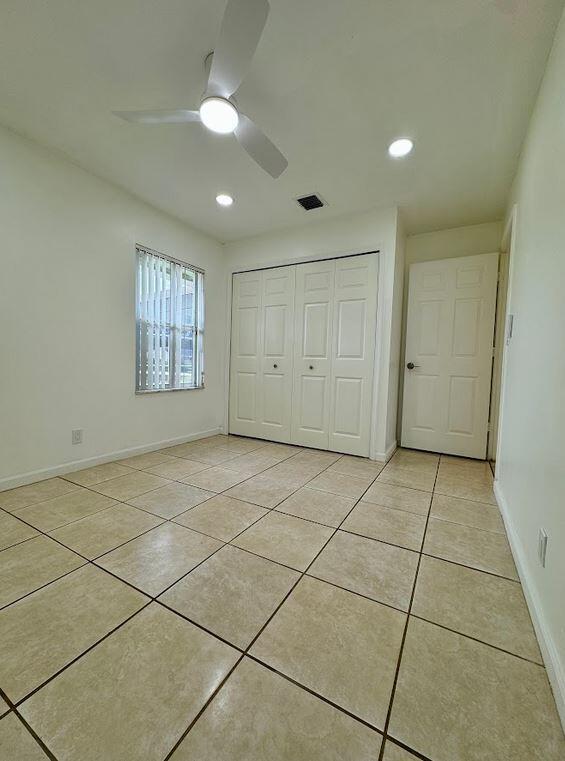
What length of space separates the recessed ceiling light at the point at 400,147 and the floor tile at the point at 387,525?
2.55 m

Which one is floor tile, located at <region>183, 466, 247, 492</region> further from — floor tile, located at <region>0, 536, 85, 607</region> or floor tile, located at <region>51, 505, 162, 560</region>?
floor tile, located at <region>0, 536, 85, 607</region>

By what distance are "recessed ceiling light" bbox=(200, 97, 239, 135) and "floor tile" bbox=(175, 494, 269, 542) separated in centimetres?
223

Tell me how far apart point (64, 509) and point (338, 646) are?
6.09ft

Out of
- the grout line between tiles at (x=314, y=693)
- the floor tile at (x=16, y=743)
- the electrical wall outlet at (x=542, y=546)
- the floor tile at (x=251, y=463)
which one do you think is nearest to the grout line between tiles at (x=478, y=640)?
the electrical wall outlet at (x=542, y=546)

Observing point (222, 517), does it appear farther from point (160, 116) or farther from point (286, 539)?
point (160, 116)

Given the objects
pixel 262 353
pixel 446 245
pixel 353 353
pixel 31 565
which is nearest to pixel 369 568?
pixel 31 565

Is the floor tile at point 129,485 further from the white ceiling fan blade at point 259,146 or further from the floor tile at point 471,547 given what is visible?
the white ceiling fan blade at point 259,146

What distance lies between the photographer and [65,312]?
2.55 meters

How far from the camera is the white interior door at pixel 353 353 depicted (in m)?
3.24

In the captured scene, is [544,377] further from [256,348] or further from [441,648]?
[256,348]

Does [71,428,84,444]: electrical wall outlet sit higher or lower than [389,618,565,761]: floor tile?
→ higher

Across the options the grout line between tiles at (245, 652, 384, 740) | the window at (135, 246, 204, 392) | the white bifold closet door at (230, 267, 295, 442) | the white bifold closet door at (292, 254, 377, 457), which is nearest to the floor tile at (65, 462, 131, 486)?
the window at (135, 246, 204, 392)

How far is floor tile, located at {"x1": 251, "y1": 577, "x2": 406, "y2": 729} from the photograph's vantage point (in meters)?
0.93

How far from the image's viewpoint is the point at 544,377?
1.34m
